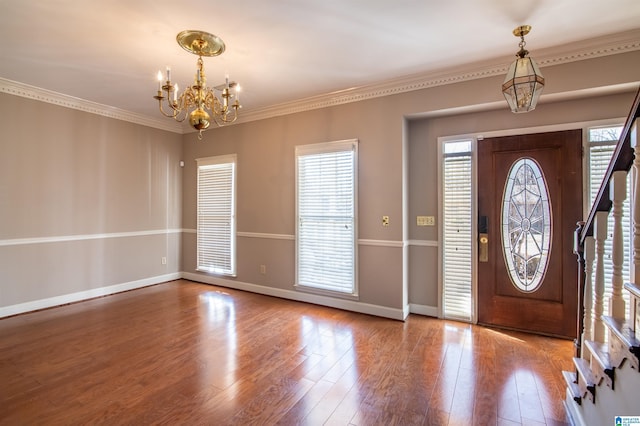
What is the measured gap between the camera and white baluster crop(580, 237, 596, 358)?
1921mm

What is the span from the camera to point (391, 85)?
147 inches

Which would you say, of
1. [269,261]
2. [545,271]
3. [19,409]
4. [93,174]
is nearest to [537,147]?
[545,271]

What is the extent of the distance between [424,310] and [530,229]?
1.54 metres

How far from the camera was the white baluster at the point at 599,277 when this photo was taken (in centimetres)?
175

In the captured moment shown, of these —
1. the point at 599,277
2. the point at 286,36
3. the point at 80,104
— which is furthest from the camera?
the point at 80,104

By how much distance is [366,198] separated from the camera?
396 centimetres

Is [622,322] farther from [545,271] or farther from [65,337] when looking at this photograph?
[65,337]

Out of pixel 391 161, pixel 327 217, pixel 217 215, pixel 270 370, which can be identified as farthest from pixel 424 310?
pixel 217 215

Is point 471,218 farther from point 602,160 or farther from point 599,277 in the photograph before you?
point 599,277

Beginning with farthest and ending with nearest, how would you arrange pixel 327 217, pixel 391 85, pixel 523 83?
pixel 327 217
pixel 391 85
pixel 523 83

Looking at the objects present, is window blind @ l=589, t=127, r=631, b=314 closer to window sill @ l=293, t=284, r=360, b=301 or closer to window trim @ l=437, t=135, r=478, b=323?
window trim @ l=437, t=135, r=478, b=323

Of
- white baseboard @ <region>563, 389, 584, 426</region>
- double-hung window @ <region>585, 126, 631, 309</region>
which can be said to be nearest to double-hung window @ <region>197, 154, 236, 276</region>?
white baseboard @ <region>563, 389, 584, 426</region>

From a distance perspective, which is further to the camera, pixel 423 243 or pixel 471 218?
pixel 423 243

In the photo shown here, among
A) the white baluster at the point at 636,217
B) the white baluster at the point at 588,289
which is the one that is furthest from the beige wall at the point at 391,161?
the white baluster at the point at 636,217
